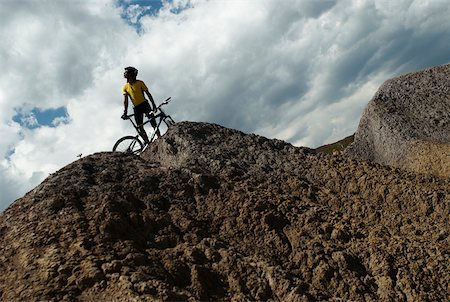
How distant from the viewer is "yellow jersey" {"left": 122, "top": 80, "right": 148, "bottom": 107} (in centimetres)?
1461

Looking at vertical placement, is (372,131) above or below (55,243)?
above

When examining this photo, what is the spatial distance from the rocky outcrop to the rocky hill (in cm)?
643

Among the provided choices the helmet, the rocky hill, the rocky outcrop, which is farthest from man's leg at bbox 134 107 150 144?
the rocky outcrop

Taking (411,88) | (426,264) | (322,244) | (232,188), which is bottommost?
(426,264)

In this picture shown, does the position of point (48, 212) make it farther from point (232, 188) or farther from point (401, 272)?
point (401, 272)

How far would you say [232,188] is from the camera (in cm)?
939

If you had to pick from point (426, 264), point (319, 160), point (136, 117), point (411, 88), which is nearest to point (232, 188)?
point (319, 160)

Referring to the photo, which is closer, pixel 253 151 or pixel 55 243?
pixel 55 243

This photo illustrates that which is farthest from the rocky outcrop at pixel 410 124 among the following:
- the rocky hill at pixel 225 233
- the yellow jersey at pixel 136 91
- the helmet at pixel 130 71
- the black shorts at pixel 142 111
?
the helmet at pixel 130 71

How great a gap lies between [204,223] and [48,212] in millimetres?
3024

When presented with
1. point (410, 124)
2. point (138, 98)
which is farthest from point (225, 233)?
point (410, 124)

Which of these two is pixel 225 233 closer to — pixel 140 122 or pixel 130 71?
pixel 140 122

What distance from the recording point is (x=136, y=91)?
1470 centimetres

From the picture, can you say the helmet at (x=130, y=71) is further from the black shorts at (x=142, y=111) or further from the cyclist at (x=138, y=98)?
the black shorts at (x=142, y=111)
